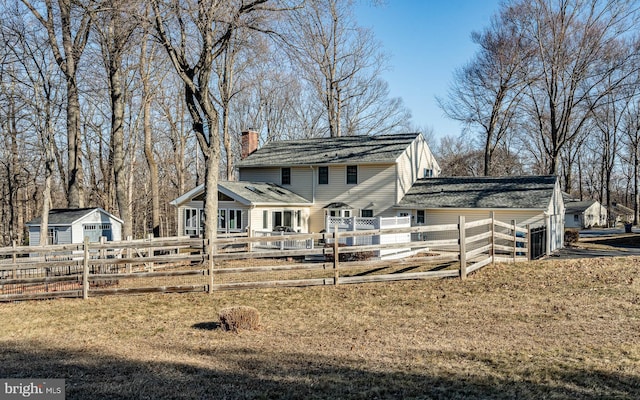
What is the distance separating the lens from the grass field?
5297mm

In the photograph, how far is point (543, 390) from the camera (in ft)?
16.7

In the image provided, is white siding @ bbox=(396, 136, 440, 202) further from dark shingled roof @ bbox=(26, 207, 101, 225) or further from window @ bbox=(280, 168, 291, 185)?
dark shingled roof @ bbox=(26, 207, 101, 225)

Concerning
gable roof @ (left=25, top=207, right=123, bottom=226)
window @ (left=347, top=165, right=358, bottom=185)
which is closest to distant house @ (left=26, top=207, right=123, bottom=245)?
gable roof @ (left=25, top=207, right=123, bottom=226)

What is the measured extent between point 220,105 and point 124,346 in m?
27.8

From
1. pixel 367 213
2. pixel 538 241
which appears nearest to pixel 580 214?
pixel 367 213

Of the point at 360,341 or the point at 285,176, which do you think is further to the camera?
the point at 285,176

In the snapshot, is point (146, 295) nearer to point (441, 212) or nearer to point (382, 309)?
point (382, 309)

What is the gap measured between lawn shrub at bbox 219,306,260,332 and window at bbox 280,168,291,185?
21674 mm

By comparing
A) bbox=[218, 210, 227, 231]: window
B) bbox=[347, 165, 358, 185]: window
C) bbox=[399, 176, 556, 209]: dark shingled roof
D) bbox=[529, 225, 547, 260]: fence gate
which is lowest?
bbox=[529, 225, 547, 260]: fence gate

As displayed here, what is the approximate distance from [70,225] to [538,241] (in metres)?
21.4

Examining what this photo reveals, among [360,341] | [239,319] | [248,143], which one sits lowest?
[360,341]

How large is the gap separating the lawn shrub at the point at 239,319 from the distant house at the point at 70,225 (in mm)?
17661

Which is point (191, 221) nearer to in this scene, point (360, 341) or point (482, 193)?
point (482, 193)

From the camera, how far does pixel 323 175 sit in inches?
1128
